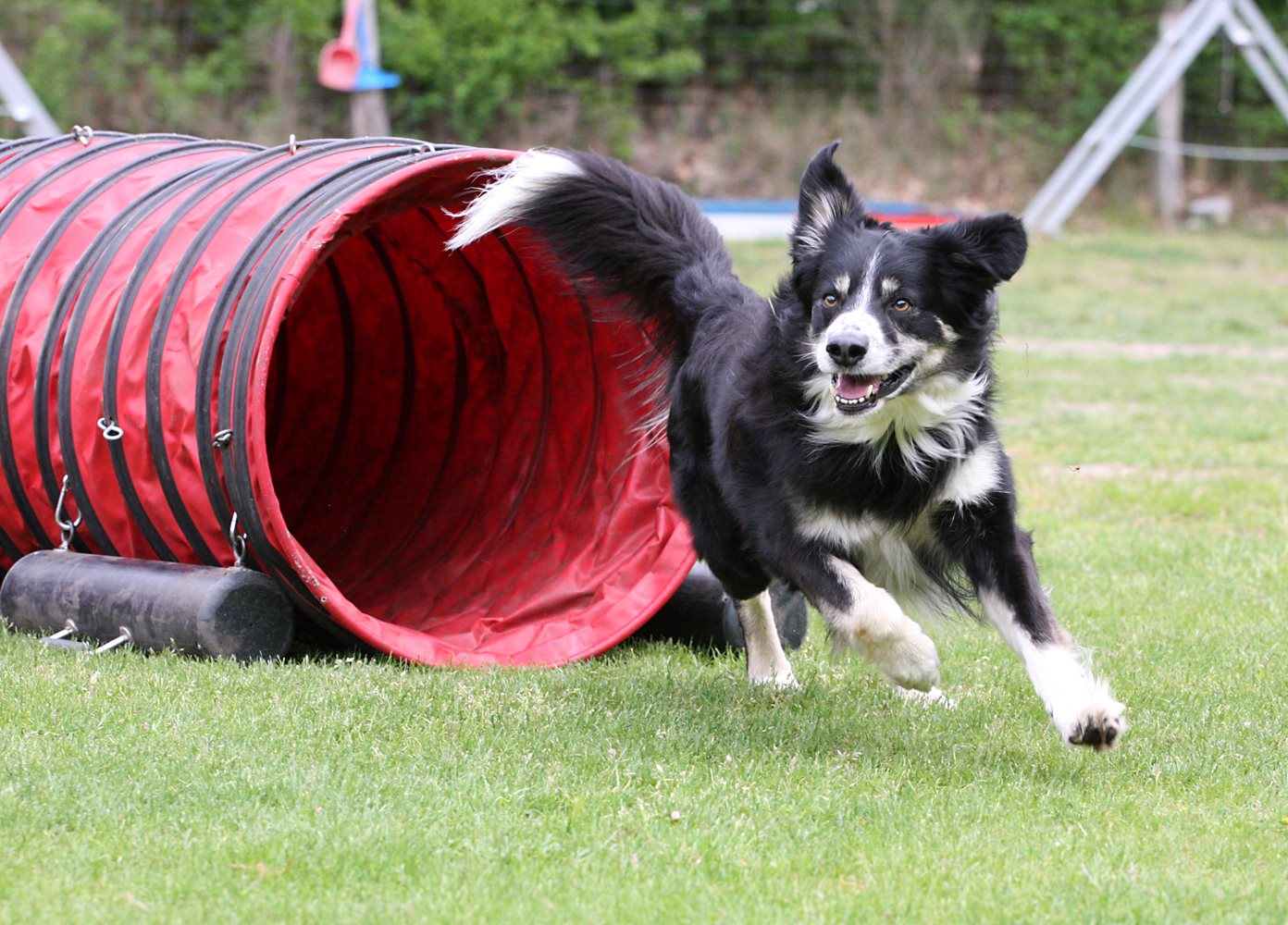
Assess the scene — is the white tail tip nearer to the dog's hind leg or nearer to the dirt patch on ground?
the dog's hind leg

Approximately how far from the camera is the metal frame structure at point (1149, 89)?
22.4m

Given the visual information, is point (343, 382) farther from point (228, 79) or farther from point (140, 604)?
point (228, 79)

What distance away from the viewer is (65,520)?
216 inches

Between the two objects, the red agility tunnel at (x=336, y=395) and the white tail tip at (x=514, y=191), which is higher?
the white tail tip at (x=514, y=191)

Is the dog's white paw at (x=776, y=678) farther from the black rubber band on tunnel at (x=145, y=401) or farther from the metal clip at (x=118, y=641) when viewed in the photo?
the metal clip at (x=118, y=641)

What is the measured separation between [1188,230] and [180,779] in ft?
75.0

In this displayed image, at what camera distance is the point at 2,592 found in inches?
213

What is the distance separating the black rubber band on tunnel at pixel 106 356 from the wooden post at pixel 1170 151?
21195 mm

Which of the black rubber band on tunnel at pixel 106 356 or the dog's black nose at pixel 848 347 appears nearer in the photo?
the dog's black nose at pixel 848 347

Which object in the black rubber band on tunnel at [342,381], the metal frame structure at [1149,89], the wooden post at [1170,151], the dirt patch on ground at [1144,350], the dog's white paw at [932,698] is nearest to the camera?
the dog's white paw at [932,698]

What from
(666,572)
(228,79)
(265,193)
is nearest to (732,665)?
(666,572)

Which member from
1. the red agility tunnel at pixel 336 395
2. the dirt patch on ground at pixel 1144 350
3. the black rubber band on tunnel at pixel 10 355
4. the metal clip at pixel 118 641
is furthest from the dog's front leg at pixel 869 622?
the dirt patch on ground at pixel 1144 350

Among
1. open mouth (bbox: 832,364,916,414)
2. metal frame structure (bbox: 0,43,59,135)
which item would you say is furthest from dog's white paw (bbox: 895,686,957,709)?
metal frame structure (bbox: 0,43,59,135)

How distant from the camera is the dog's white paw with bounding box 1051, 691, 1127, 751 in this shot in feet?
12.9
